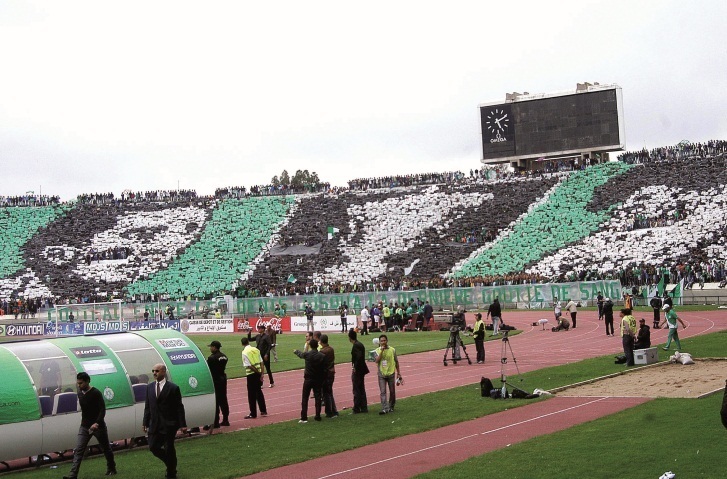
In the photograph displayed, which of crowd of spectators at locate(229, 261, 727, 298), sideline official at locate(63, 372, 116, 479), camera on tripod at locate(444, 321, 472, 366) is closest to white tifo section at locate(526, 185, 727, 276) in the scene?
crowd of spectators at locate(229, 261, 727, 298)

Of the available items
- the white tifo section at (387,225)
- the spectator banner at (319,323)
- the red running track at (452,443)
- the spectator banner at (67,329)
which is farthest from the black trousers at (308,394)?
the white tifo section at (387,225)

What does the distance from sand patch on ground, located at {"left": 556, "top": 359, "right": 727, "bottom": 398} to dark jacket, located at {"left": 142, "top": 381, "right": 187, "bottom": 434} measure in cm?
1138

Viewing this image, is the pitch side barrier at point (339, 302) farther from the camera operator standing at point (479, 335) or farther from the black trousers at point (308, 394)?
the black trousers at point (308, 394)

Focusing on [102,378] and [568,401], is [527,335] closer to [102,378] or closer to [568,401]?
[568,401]

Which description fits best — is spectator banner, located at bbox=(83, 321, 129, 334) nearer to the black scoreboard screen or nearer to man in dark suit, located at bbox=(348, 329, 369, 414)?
the black scoreboard screen

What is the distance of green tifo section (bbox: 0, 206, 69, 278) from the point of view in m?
91.9

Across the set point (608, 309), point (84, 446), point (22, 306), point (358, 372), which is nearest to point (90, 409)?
point (84, 446)

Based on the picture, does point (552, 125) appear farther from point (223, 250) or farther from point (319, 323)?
point (319, 323)

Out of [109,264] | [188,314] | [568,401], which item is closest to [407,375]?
[568,401]

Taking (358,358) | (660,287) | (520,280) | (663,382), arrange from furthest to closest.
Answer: (520,280) < (660,287) < (663,382) < (358,358)

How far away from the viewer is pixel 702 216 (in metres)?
71.5

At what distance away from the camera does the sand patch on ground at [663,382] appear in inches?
893

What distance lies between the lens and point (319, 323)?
60.1 meters

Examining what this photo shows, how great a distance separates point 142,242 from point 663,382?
75.7m
